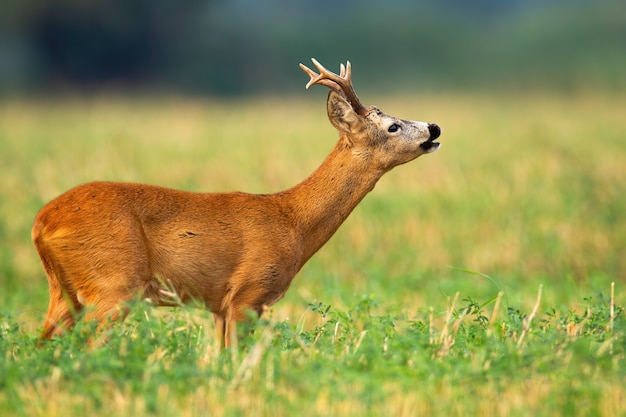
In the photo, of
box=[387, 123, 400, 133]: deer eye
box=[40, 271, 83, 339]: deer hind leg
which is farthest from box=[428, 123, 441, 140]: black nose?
box=[40, 271, 83, 339]: deer hind leg

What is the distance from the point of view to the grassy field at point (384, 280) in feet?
19.9

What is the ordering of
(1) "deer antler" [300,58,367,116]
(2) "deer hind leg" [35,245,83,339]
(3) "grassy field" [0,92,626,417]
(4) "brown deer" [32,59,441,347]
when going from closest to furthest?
1. (3) "grassy field" [0,92,626,417]
2. (4) "brown deer" [32,59,441,347]
3. (2) "deer hind leg" [35,245,83,339]
4. (1) "deer antler" [300,58,367,116]

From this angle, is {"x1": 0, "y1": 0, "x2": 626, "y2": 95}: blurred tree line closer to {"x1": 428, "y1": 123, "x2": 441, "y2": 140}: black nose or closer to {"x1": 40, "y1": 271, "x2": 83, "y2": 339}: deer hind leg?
{"x1": 428, "y1": 123, "x2": 441, "y2": 140}: black nose

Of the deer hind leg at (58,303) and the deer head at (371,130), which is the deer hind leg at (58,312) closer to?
the deer hind leg at (58,303)

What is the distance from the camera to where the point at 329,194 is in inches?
327

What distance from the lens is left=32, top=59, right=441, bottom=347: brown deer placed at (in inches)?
283

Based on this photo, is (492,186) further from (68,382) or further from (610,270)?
(68,382)

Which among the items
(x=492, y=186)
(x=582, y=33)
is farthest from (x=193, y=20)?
(x=492, y=186)

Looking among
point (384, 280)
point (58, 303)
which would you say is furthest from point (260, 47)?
point (58, 303)

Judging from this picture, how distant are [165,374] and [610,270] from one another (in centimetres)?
744

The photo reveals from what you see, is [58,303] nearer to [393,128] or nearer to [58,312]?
[58,312]

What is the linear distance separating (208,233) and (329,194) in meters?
1.11

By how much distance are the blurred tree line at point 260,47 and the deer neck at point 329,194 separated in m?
31.9

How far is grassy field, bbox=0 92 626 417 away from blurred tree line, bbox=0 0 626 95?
588 inches
